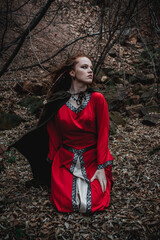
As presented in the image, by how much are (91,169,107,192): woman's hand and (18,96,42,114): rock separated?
296 cm

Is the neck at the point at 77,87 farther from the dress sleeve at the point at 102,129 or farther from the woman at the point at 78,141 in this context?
the dress sleeve at the point at 102,129

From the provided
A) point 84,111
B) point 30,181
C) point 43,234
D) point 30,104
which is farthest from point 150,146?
point 30,104

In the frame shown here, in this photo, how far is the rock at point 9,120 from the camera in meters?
4.48

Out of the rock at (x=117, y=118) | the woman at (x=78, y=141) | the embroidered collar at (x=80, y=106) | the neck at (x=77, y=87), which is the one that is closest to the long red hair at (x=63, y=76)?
the woman at (x=78, y=141)

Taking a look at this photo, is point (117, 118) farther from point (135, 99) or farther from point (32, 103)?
point (32, 103)

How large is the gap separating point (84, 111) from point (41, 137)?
73 centimetres

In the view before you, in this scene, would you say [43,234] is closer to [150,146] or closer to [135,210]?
[135,210]

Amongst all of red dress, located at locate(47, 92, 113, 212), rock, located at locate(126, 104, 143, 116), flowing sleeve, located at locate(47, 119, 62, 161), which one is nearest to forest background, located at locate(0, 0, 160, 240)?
→ rock, located at locate(126, 104, 143, 116)

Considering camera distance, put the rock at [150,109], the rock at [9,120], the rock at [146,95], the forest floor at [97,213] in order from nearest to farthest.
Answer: the forest floor at [97,213]
the rock at [9,120]
the rock at [150,109]
the rock at [146,95]

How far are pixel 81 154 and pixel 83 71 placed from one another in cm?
96

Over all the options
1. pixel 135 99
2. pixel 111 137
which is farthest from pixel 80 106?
pixel 135 99

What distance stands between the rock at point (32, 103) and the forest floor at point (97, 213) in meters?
1.57

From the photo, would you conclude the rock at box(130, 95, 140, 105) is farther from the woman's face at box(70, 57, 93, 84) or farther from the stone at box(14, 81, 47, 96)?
the woman's face at box(70, 57, 93, 84)

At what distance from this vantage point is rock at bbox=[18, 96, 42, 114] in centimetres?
495
